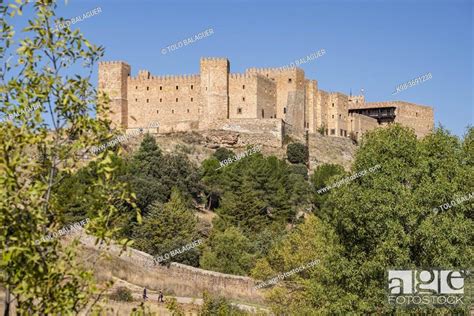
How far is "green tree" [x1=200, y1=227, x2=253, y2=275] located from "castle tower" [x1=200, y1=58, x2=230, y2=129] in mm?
24222

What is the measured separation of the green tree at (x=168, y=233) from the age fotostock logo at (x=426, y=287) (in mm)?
14346

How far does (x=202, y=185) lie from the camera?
4650cm

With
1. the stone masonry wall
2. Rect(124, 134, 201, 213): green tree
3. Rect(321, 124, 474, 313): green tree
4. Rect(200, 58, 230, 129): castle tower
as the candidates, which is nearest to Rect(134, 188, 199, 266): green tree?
Rect(124, 134, 201, 213): green tree

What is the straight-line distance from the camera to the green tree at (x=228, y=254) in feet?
102

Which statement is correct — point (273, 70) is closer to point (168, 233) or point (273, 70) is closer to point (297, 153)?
point (297, 153)

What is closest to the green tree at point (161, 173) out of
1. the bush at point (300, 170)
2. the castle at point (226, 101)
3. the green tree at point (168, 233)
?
the green tree at point (168, 233)

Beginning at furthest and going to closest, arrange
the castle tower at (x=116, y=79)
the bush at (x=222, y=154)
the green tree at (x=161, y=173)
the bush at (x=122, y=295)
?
the castle tower at (x=116, y=79)
the bush at (x=222, y=154)
the green tree at (x=161, y=173)
the bush at (x=122, y=295)

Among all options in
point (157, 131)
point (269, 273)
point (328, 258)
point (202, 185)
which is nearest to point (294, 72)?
point (157, 131)

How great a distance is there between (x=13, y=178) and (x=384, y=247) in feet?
38.9

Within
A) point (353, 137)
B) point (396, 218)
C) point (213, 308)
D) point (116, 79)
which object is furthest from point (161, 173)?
point (396, 218)

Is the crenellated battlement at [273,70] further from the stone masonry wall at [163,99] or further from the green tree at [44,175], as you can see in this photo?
the green tree at [44,175]

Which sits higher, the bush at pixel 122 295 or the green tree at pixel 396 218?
the green tree at pixel 396 218

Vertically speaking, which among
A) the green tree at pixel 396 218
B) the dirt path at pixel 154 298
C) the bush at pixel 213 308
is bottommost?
the dirt path at pixel 154 298

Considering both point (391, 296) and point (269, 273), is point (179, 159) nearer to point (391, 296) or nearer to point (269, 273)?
point (269, 273)
